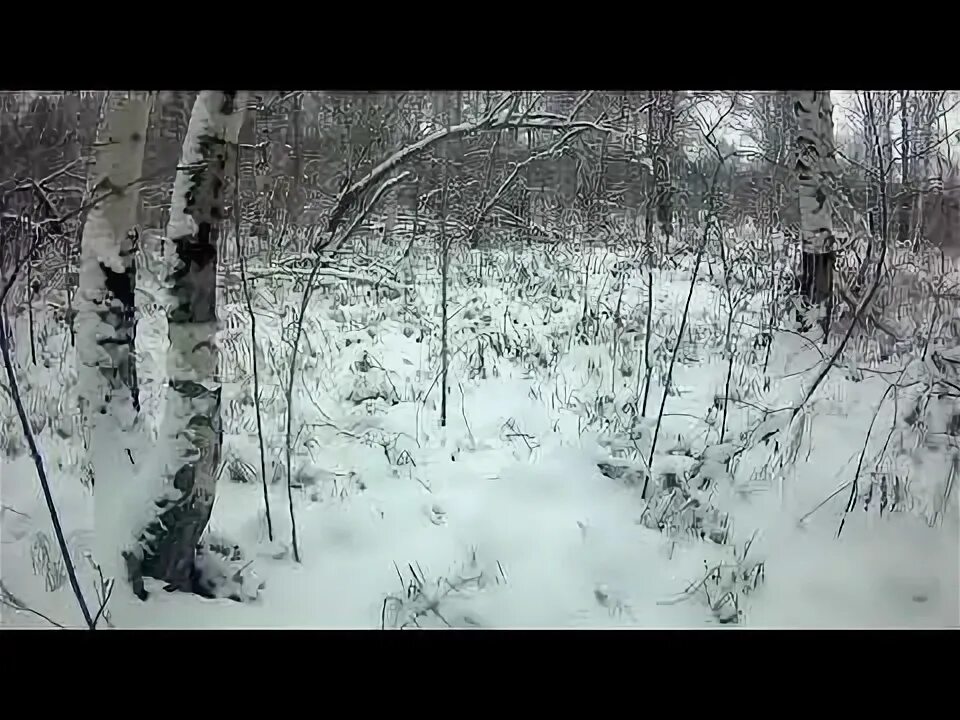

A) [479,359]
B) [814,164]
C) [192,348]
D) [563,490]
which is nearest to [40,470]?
[192,348]

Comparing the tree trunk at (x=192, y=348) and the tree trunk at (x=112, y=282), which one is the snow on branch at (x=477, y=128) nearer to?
the tree trunk at (x=192, y=348)

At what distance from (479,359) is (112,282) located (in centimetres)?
96

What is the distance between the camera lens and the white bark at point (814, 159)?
206cm

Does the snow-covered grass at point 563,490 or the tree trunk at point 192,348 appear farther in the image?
the snow-covered grass at point 563,490

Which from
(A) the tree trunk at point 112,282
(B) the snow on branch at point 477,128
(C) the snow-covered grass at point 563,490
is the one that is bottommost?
(C) the snow-covered grass at point 563,490

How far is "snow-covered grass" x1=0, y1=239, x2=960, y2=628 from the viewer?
2135mm

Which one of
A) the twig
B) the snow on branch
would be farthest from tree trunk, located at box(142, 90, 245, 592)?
the snow on branch

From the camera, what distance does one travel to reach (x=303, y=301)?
2104mm

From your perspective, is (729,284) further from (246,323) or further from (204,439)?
(204,439)

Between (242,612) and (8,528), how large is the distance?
2.17ft

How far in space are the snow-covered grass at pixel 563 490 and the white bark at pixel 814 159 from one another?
0.25 metres

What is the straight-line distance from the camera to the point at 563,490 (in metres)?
2.17

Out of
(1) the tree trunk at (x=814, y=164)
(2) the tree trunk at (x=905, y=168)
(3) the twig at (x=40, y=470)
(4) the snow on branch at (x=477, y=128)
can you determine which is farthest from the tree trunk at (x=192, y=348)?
(2) the tree trunk at (x=905, y=168)
